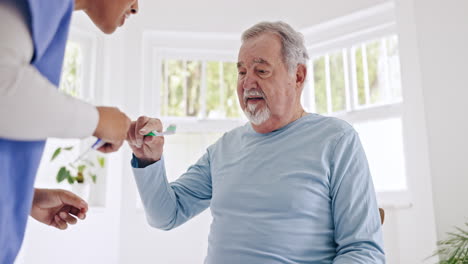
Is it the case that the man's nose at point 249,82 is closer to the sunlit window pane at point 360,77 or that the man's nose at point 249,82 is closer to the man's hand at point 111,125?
the man's hand at point 111,125

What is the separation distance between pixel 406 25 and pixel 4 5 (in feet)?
8.29

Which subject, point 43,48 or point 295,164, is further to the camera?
point 295,164

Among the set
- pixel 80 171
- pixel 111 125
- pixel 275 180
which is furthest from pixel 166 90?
pixel 111 125

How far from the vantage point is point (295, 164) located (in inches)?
59.4

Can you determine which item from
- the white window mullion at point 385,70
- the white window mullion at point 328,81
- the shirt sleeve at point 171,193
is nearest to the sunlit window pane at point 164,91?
the white window mullion at point 328,81

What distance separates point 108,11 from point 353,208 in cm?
89

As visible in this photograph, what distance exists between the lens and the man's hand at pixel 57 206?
114 centimetres

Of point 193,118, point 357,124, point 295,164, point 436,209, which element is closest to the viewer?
point 295,164

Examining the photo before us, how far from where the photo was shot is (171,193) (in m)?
1.69

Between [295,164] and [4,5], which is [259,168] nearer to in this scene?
[295,164]

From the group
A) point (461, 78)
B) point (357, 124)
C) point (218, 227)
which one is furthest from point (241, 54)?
point (357, 124)

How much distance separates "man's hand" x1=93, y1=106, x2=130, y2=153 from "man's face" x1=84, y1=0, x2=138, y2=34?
24cm

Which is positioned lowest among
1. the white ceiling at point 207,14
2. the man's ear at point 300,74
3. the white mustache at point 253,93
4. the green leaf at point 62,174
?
the green leaf at point 62,174

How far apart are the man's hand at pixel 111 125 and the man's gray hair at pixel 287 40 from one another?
96cm
